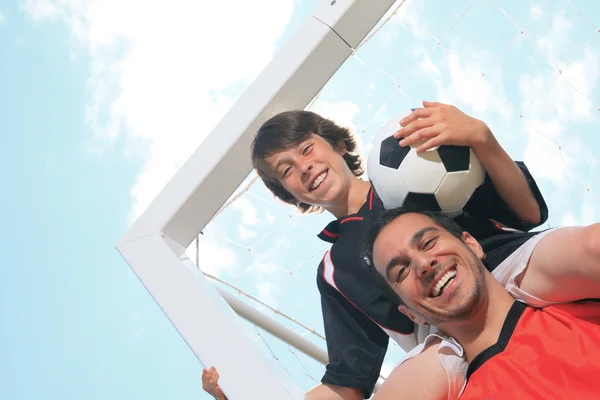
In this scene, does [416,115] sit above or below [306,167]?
below

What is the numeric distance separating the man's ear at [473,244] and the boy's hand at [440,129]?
20 centimetres

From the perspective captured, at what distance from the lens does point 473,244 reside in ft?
4.18

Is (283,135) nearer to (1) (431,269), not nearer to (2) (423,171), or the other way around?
(2) (423,171)

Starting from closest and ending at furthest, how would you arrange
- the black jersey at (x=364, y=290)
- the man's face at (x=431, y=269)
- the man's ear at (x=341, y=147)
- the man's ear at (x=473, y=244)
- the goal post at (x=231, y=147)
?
the man's face at (x=431, y=269) → the man's ear at (x=473, y=244) → the black jersey at (x=364, y=290) → the goal post at (x=231, y=147) → the man's ear at (x=341, y=147)

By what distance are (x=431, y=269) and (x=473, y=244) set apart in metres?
0.16

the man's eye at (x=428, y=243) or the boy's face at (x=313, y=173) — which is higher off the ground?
the boy's face at (x=313, y=173)

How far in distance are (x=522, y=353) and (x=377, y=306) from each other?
1.40ft

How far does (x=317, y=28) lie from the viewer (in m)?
1.69

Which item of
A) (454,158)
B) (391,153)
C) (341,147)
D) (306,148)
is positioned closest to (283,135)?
(306,148)

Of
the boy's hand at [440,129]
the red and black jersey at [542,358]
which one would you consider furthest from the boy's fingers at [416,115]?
the red and black jersey at [542,358]

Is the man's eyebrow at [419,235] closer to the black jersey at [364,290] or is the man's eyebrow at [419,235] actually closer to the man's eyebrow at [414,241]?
the man's eyebrow at [414,241]

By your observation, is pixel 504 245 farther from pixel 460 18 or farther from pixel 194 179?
pixel 460 18

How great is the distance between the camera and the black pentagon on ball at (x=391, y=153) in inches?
50.3

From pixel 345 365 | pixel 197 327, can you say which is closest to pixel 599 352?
pixel 345 365
